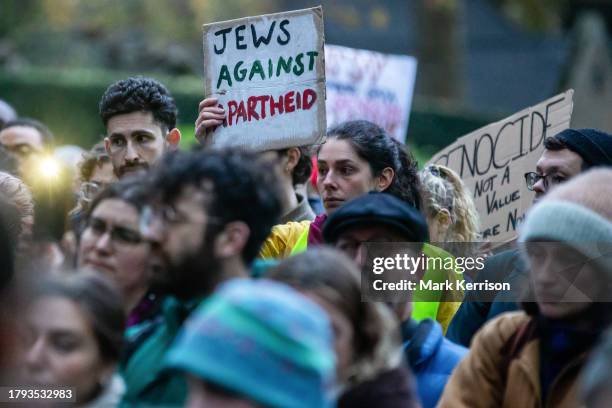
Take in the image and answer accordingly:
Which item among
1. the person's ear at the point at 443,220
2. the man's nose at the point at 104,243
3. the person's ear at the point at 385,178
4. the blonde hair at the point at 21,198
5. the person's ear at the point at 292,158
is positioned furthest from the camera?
the person's ear at the point at 292,158

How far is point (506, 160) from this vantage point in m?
7.08

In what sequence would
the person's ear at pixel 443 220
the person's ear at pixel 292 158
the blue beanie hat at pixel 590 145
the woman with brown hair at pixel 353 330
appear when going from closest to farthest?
the woman with brown hair at pixel 353 330 < the blue beanie hat at pixel 590 145 < the person's ear at pixel 443 220 < the person's ear at pixel 292 158

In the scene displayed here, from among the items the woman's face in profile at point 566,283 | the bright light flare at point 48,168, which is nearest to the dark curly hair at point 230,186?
the woman's face in profile at point 566,283

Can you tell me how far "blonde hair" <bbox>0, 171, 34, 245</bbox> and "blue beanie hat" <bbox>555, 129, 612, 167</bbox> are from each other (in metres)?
2.16

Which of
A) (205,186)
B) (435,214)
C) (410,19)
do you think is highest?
(205,186)

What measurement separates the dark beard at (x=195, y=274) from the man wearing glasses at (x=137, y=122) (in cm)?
253

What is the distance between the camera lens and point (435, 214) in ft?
20.3

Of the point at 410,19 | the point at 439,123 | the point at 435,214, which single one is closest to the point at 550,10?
the point at 439,123

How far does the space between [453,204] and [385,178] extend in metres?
0.47

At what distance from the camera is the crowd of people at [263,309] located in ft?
8.96

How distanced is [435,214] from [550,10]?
650 inches

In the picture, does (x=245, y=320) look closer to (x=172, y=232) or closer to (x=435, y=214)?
(x=172, y=232)

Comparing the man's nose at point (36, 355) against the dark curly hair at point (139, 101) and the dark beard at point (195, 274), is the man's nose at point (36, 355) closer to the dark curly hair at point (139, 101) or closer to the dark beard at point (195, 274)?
the dark beard at point (195, 274)

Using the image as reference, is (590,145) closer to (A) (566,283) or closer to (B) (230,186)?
(A) (566,283)
